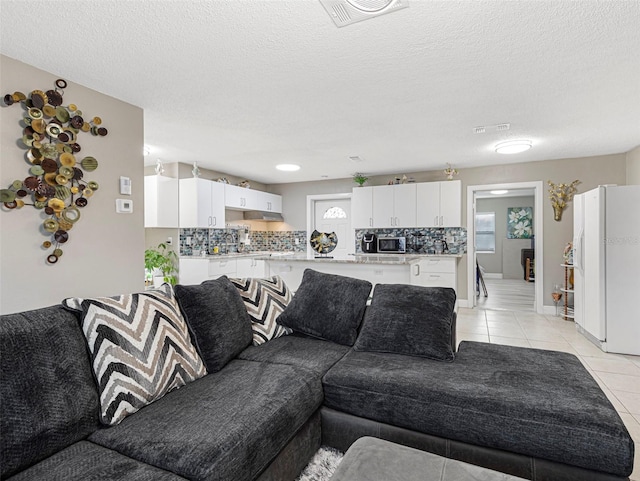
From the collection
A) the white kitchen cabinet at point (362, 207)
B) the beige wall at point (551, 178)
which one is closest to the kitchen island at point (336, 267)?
the beige wall at point (551, 178)

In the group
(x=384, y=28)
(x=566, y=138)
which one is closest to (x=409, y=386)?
(x=384, y=28)

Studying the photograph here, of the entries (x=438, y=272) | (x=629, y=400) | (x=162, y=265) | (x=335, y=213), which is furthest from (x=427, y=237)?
(x=162, y=265)

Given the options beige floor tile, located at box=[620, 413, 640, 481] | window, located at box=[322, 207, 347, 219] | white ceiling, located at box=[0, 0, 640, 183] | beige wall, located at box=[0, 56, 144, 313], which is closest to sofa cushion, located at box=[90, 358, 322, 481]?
beige wall, located at box=[0, 56, 144, 313]

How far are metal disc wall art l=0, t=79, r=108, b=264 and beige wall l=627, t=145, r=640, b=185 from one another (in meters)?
5.97

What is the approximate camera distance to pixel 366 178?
625 centimetres

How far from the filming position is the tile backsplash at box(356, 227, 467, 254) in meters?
5.75

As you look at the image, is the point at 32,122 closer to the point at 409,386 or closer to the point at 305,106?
the point at 305,106

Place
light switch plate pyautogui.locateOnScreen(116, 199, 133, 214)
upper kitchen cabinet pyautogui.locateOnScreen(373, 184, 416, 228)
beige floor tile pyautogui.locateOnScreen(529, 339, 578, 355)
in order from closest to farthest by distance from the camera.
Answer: light switch plate pyautogui.locateOnScreen(116, 199, 133, 214) → beige floor tile pyautogui.locateOnScreen(529, 339, 578, 355) → upper kitchen cabinet pyautogui.locateOnScreen(373, 184, 416, 228)

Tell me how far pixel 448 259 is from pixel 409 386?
4.04 metres

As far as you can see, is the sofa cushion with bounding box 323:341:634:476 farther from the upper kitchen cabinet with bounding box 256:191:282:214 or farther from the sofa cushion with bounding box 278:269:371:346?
the upper kitchen cabinet with bounding box 256:191:282:214

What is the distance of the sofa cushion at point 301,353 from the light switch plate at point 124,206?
1662 millimetres

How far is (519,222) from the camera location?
30.1 feet

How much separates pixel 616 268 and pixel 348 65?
136 inches

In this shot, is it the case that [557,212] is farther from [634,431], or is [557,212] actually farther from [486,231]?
[486,231]
